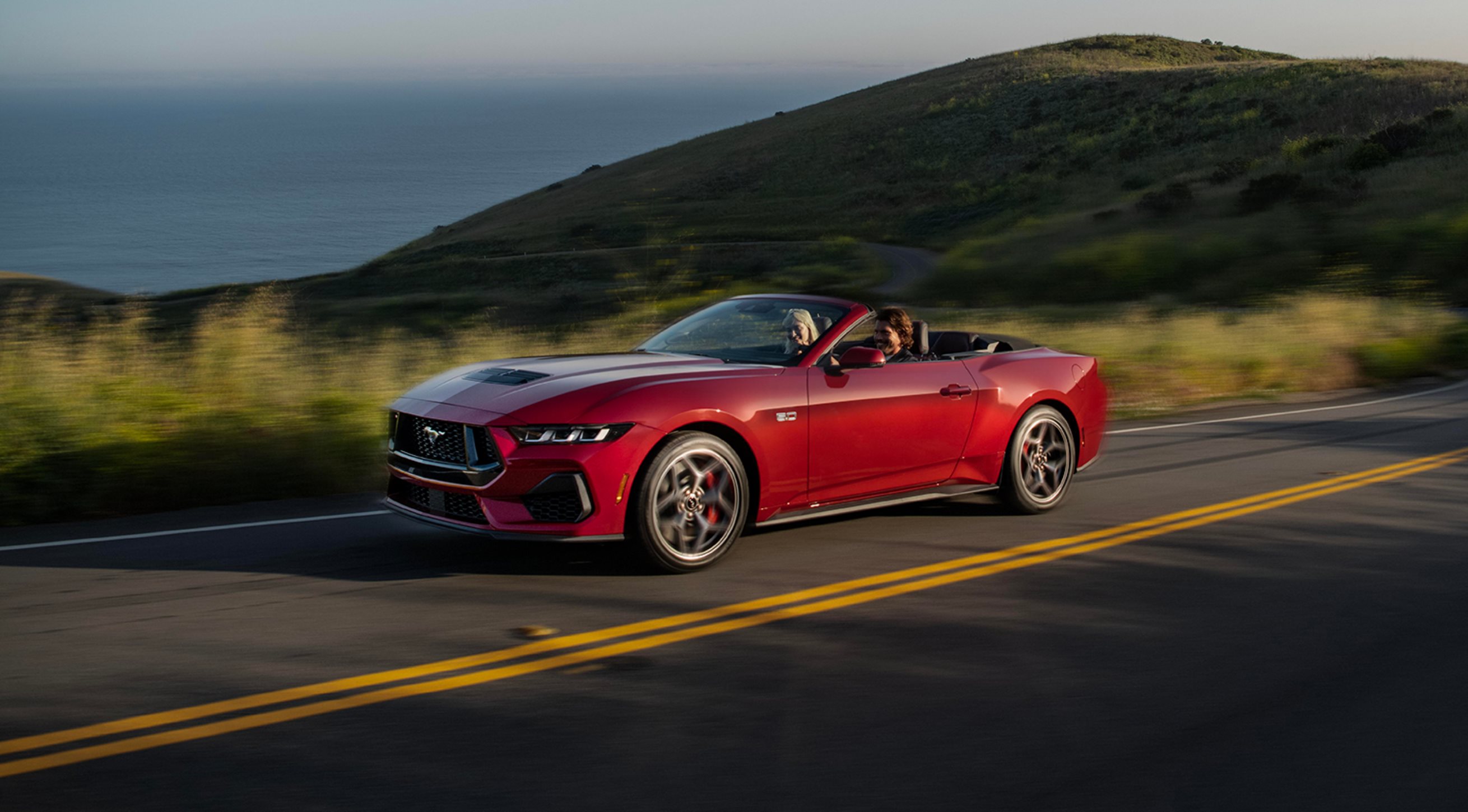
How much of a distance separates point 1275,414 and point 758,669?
408 inches

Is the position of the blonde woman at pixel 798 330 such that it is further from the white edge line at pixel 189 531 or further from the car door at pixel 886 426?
the white edge line at pixel 189 531

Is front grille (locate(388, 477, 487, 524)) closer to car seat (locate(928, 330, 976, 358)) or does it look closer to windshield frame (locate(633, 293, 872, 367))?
windshield frame (locate(633, 293, 872, 367))

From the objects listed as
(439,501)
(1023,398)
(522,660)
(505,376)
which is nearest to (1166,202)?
(1023,398)

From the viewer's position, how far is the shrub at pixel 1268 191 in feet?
148

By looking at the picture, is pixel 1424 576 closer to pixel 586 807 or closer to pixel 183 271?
pixel 586 807

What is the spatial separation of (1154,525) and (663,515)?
3398 mm

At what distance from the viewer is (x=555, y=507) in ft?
20.3

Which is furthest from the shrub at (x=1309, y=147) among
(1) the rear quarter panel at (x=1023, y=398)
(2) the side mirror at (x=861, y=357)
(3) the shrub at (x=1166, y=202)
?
(2) the side mirror at (x=861, y=357)

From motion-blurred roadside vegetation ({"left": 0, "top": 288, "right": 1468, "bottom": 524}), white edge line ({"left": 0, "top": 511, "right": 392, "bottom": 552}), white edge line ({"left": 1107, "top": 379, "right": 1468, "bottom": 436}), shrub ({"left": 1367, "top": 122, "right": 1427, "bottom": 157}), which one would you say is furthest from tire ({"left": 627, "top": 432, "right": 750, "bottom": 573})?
shrub ({"left": 1367, "top": 122, "right": 1427, "bottom": 157})

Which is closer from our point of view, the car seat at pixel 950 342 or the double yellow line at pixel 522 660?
the double yellow line at pixel 522 660

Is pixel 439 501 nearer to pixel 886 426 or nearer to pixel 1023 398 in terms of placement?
pixel 886 426

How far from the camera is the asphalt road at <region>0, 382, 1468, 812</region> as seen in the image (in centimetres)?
406

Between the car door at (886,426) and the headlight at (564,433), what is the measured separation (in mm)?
1240

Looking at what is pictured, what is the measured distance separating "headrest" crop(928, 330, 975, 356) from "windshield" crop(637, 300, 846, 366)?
43.4 inches
